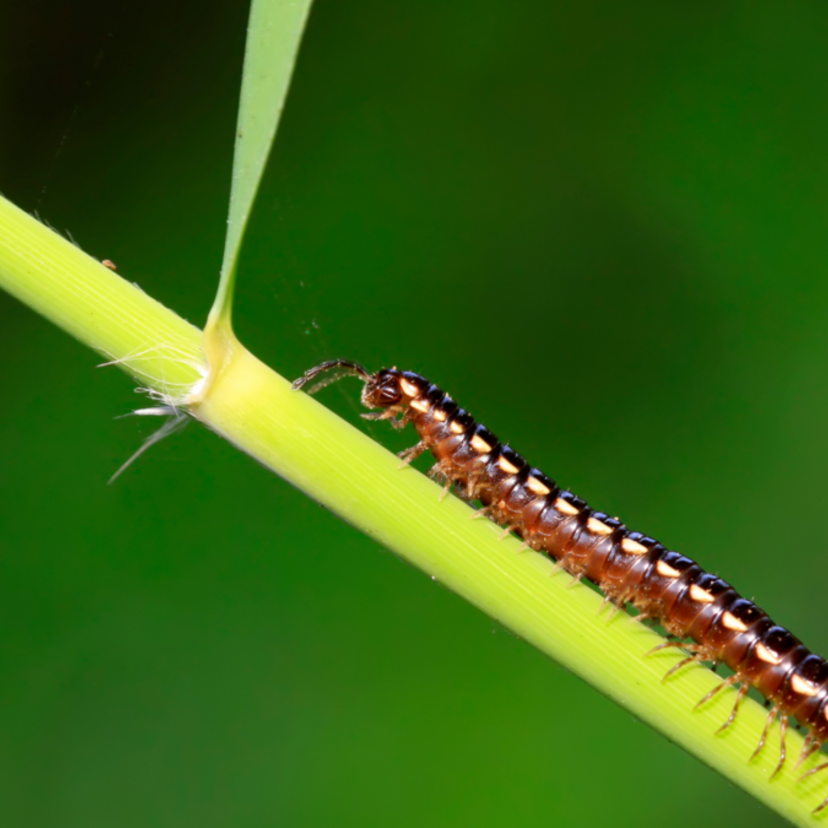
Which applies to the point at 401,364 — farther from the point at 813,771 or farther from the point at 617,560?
the point at 813,771

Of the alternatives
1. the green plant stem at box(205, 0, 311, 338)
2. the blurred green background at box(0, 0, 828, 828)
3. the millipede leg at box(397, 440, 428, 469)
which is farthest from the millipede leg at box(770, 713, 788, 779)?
the blurred green background at box(0, 0, 828, 828)

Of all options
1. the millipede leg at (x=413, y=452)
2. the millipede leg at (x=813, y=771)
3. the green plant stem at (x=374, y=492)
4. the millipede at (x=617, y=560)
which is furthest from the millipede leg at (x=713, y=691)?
the millipede leg at (x=413, y=452)

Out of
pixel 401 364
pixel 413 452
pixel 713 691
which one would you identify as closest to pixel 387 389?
pixel 413 452

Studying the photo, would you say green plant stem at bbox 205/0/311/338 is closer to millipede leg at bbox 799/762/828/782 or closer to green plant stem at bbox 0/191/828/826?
green plant stem at bbox 0/191/828/826

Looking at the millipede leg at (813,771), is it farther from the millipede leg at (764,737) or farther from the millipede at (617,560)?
the millipede at (617,560)

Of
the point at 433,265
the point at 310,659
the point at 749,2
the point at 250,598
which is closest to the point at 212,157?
the point at 433,265

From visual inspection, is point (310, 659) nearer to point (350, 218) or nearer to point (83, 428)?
point (83, 428)
